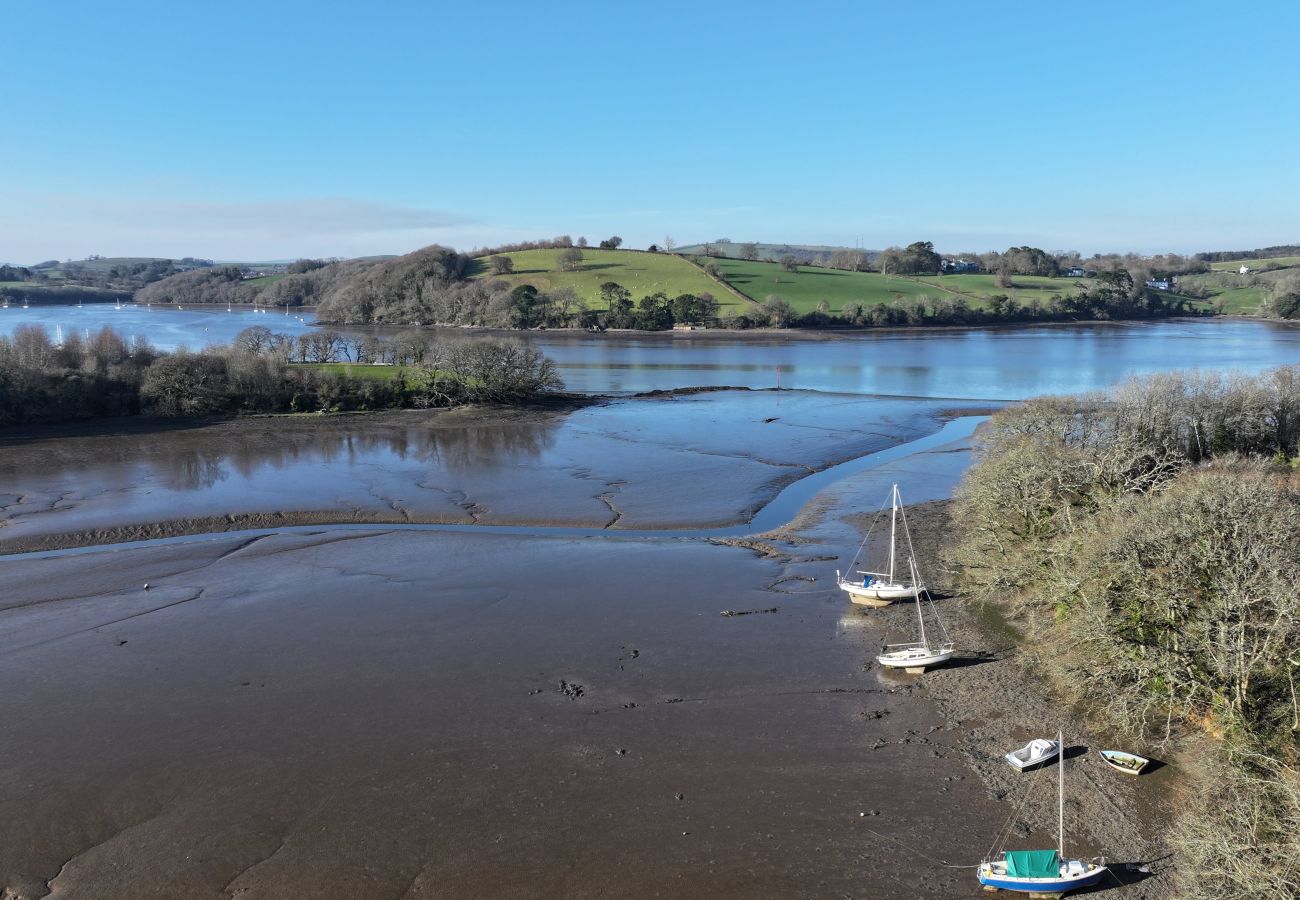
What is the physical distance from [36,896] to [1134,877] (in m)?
16.2

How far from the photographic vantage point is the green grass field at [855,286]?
130 metres

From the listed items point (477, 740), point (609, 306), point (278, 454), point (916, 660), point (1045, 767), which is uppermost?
point (609, 306)

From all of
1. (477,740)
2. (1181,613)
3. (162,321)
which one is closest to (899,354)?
(1181,613)

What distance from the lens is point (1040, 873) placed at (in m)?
12.3

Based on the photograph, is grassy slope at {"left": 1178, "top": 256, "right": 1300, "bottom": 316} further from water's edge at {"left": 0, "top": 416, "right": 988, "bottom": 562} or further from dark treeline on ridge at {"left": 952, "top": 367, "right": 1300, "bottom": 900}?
dark treeline on ridge at {"left": 952, "top": 367, "right": 1300, "bottom": 900}

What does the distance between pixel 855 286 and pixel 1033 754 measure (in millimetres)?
130560

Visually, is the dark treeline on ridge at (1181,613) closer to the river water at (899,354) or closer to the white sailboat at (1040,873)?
the white sailboat at (1040,873)

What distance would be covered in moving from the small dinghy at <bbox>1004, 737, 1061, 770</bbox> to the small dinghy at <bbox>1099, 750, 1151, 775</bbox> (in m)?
0.87

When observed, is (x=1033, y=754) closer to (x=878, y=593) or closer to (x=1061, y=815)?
(x=1061, y=815)

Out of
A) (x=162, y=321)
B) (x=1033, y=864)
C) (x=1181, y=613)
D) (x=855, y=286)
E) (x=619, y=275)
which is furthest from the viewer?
(x=855, y=286)

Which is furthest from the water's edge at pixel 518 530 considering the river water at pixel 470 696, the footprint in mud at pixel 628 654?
the footprint in mud at pixel 628 654

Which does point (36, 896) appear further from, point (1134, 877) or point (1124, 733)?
point (1124, 733)

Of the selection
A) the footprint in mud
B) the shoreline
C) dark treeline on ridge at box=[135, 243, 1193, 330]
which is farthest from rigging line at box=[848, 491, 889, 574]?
dark treeline on ridge at box=[135, 243, 1193, 330]

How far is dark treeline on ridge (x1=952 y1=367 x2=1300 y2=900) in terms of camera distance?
36.1 feet
